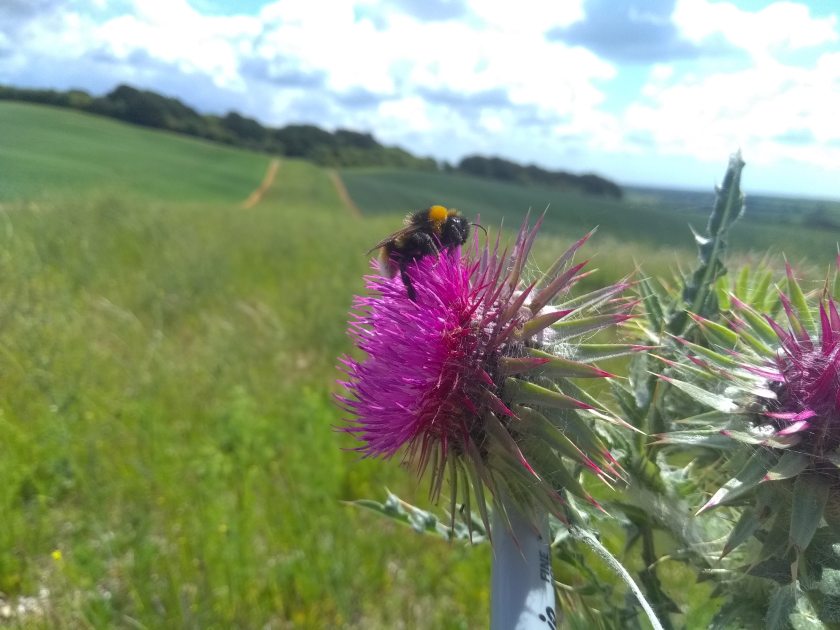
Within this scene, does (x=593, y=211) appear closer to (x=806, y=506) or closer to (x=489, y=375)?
(x=489, y=375)

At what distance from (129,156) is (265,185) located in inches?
450

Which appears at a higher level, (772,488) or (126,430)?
(772,488)

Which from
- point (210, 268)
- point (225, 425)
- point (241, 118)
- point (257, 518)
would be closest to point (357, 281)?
point (210, 268)

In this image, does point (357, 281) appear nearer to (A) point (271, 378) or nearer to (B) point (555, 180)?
(A) point (271, 378)

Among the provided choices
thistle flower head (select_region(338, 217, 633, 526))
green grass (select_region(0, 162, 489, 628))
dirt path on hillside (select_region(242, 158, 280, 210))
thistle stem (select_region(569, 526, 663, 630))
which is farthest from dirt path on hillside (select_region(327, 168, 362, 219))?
thistle stem (select_region(569, 526, 663, 630))

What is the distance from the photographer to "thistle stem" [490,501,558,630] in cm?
124

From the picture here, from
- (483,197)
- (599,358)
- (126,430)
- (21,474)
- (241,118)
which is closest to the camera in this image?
(599,358)

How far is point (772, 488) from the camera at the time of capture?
52.1 inches

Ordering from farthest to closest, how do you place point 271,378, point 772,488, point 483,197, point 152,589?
point 483,197 → point 271,378 → point 152,589 → point 772,488

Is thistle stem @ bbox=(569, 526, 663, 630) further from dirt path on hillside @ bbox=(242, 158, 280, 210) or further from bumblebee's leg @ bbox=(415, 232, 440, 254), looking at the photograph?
dirt path on hillside @ bbox=(242, 158, 280, 210)

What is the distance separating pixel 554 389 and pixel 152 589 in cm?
313

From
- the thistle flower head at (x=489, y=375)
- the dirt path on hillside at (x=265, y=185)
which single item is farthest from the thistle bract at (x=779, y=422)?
the dirt path on hillside at (x=265, y=185)

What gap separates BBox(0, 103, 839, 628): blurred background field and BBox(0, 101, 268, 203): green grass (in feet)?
18.8

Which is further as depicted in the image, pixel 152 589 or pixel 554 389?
pixel 152 589
